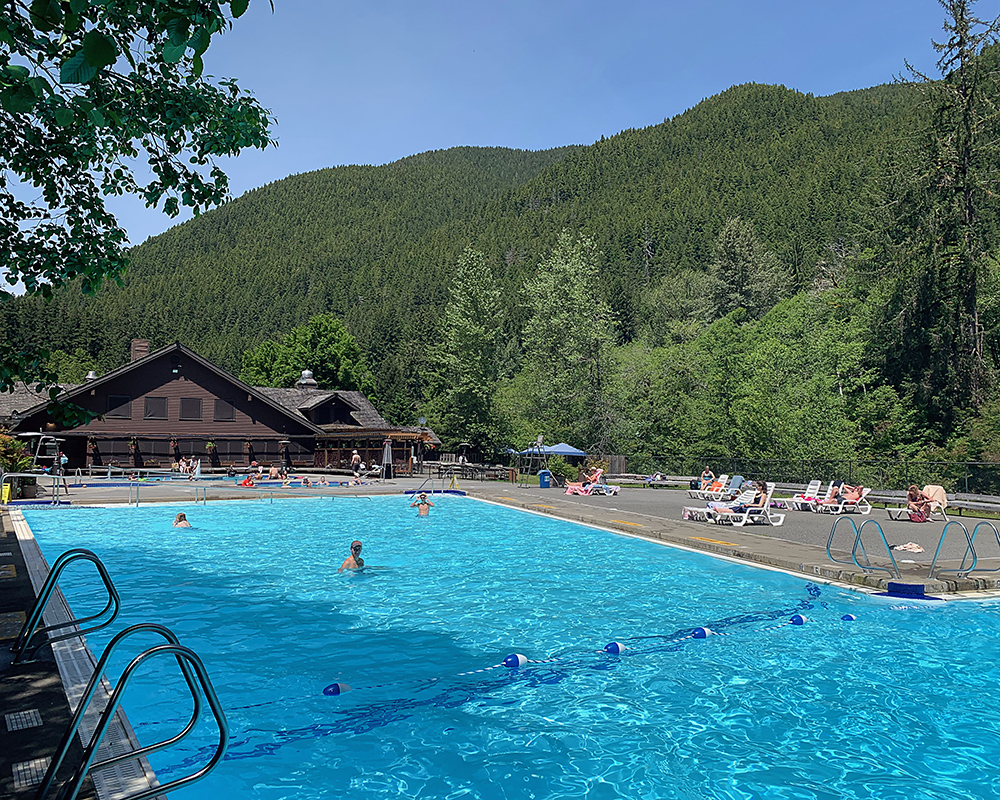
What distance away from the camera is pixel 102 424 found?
4103cm

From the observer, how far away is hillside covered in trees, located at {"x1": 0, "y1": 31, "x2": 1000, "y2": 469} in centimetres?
3653

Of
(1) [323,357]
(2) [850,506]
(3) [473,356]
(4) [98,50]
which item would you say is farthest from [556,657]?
(1) [323,357]

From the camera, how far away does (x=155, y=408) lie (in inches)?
1678

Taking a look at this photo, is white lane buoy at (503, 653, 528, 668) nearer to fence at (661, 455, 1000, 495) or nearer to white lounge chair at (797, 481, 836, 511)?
white lounge chair at (797, 481, 836, 511)

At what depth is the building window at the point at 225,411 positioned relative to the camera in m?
44.7

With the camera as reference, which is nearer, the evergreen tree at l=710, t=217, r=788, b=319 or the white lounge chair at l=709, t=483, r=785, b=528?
the white lounge chair at l=709, t=483, r=785, b=528

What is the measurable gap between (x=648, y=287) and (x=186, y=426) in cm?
6368

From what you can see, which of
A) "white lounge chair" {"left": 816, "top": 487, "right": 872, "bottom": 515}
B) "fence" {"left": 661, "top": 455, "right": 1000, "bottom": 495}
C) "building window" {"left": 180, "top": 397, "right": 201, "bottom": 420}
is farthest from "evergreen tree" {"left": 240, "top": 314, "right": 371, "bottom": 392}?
"white lounge chair" {"left": 816, "top": 487, "right": 872, "bottom": 515}

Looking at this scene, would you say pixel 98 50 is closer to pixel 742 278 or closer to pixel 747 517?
pixel 747 517

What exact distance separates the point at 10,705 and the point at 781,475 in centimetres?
3162

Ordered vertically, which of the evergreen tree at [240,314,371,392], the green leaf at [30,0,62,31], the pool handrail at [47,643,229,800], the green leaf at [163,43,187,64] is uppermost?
the evergreen tree at [240,314,371,392]

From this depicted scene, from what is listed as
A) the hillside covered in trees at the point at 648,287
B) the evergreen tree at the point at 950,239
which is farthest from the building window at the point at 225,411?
the evergreen tree at the point at 950,239

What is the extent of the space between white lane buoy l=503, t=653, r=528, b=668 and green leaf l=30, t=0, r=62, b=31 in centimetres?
789

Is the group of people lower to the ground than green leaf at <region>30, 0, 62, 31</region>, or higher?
lower
